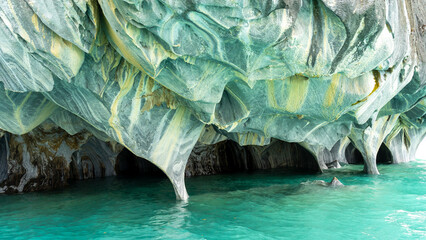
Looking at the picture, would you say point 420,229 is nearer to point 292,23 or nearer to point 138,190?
point 292,23

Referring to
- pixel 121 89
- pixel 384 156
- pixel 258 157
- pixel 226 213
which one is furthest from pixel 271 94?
pixel 384 156

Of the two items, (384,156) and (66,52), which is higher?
(66,52)

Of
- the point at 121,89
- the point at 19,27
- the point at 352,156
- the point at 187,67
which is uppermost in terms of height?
the point at 19,27

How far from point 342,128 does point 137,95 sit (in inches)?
306

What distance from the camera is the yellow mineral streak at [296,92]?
320 inches

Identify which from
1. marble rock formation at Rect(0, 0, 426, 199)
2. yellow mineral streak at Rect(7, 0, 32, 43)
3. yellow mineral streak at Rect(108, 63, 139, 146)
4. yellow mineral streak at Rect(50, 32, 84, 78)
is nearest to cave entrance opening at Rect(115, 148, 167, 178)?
marble rock formation at Rect(0, 0, 426, 199)

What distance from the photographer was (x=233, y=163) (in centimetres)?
1877

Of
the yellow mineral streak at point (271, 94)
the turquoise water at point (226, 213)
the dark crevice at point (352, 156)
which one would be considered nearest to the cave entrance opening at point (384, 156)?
the dark crevice at point (352, 156)

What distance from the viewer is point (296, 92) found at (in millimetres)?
8438

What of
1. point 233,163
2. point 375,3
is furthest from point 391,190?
point 233,163

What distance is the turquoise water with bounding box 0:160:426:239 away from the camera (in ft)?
20.6

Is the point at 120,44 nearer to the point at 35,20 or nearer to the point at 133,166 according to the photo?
the point at 35,20

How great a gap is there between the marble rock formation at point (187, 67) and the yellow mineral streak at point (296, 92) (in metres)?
0.02

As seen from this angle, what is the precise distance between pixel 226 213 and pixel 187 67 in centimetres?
320
